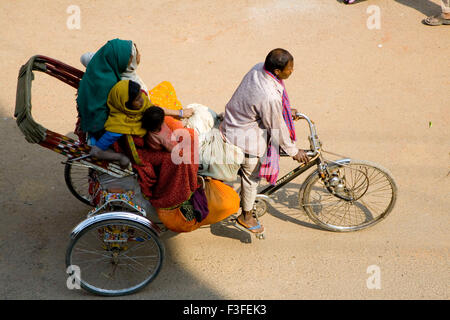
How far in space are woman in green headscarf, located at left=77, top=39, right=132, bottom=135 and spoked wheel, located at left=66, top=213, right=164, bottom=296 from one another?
0.69 metres

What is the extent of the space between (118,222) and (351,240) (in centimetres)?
200

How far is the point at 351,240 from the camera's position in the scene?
379 cm

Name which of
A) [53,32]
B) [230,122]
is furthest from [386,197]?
[53,32]

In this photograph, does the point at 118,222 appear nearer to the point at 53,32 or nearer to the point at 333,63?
the point at 333,63

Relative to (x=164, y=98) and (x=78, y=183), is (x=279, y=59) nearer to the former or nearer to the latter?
(x=164, y=98)

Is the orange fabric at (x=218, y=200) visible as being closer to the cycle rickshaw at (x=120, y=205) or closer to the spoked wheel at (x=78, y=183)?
the cycle rickshaw at (x=120, y=205)

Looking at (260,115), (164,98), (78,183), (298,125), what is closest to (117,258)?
(78,183)

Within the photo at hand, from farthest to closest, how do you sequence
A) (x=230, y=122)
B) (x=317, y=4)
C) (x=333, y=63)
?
(x=317, y=4), (x=333, y=63), (x=230, y=122)

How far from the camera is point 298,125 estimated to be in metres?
4.95

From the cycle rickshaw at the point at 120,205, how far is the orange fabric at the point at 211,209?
0.11 metres

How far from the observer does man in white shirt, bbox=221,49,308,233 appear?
9.61 ft

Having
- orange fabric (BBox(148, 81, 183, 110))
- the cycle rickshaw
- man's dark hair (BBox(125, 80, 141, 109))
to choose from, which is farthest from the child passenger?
orange fabric (BBox(148, 81, 183, 110))

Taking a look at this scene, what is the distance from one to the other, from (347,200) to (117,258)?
75.6 inches

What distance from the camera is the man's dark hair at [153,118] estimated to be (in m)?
2.69
